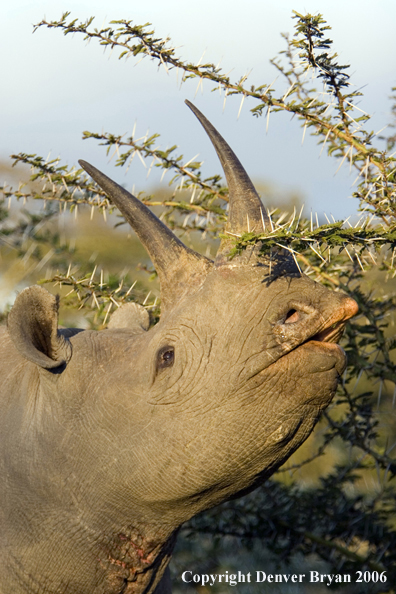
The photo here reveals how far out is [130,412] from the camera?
2844mm

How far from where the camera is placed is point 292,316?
8.15ft

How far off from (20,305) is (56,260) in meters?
3.38

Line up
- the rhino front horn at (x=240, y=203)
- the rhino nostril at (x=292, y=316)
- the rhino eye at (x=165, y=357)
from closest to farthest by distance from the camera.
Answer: the rhino nostril at (x=292, y=316) < the rhino front horn at (x=240, y=203) < the rhino eye at (x=165, y=357)

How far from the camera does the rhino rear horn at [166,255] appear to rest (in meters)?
2.88

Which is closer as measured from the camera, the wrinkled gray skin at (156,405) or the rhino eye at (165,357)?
the wrinkled gray skin at (156,405)

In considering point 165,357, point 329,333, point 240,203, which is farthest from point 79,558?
point 240,203

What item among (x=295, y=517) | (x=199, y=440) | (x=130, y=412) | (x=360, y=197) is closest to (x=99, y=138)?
(x=360, y=197)

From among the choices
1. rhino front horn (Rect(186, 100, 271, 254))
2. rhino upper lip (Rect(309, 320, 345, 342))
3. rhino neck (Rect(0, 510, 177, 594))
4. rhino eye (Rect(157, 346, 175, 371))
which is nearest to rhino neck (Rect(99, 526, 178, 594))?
rhino neck (Rect(0, 510, 177, 594))

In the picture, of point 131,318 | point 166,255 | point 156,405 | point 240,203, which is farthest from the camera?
point 131,318

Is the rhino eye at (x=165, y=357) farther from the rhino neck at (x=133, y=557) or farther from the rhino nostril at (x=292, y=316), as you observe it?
the rhino neck at (x=133, y=557)

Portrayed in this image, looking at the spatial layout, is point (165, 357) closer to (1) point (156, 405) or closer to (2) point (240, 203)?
(1) point (156, 405)

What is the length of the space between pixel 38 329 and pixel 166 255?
0.64m

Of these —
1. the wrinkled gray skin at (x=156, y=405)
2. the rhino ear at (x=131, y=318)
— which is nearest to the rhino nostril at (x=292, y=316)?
the wrinkled gray skin at (x=156, y=405)

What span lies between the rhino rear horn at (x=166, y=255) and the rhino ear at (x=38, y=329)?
456 mm
